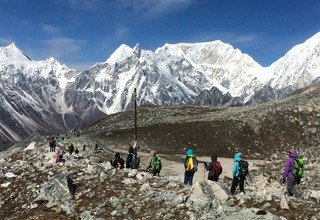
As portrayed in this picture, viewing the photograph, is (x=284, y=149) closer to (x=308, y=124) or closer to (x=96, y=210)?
(x=308, y=124)

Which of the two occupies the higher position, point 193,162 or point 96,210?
point 193,162

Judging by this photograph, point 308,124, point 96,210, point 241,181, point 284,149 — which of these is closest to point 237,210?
point 241,181

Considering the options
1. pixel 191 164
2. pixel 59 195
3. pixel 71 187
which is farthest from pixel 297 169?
pixel 59 195

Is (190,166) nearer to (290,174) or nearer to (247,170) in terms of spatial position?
(247,170)

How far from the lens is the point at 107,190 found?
25922 mm

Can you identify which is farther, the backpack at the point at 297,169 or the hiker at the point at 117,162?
the hiker at the point at 117,162

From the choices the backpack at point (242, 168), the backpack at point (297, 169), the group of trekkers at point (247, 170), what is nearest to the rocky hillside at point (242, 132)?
the group of trekkers at point (247, 170)

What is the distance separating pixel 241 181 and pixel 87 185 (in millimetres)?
9312

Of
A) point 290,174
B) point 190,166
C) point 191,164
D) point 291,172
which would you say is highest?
point 191,164

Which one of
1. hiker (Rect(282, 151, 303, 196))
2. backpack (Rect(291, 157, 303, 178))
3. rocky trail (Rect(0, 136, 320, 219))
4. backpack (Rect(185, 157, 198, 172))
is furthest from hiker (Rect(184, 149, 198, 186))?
backpack (Rect(291, 157, 303, 178))

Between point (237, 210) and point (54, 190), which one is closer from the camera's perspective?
point (237, 210)

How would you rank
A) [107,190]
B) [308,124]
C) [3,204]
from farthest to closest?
1. [308,124]
2. [3,204]
3. [107,190]

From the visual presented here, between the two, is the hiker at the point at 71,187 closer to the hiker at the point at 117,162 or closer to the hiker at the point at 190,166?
the hiker at the point at 190,166

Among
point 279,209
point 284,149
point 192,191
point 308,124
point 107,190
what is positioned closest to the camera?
point 279,209
